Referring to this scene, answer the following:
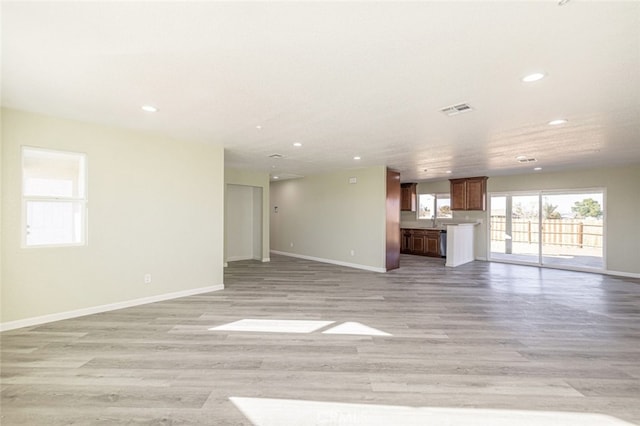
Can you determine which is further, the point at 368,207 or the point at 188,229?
the point at 368,207

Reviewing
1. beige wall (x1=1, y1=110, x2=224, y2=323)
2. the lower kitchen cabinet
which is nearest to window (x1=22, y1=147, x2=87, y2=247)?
beige wall (x1=1, y1=110, x2=224, y2=323)

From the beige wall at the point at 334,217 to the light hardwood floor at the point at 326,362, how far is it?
101 inches

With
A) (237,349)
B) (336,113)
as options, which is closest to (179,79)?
(336,113)

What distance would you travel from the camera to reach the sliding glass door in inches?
275

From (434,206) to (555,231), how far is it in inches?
130

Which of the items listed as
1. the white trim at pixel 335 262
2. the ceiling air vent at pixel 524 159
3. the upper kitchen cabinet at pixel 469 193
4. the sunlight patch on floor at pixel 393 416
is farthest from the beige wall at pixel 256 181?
the sunlight patch on floor at pixel 393 416

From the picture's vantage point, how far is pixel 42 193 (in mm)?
3447

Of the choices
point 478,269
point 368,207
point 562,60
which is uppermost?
point 562,60

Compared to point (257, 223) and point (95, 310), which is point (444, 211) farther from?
point (95, 310)

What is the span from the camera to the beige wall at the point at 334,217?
684 centimetres

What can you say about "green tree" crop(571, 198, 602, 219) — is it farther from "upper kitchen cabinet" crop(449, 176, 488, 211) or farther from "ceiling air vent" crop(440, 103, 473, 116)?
"ceiling air vent" crop(440, 103, 473, 116)

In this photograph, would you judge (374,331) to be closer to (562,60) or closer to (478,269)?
(562,60)

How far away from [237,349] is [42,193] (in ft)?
10.1

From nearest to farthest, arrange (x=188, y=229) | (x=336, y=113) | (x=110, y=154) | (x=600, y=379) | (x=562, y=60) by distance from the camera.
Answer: (x=562, y=60) → (x=600, y=379) → (x=336, y=113) → (x=110, y=154) → (x=188, y=229)
